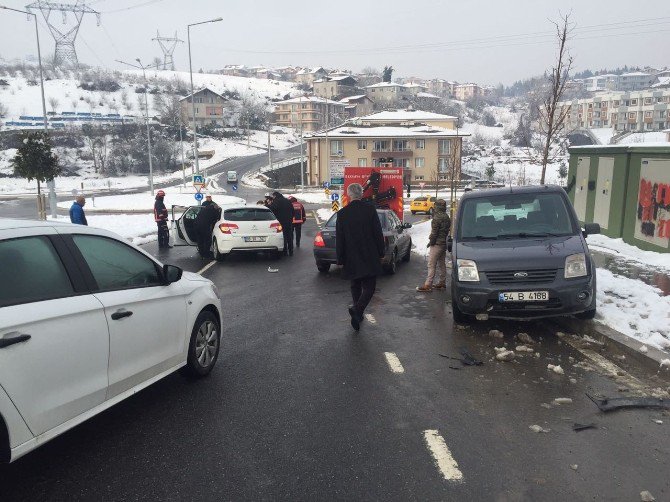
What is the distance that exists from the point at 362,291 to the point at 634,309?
3878 mm

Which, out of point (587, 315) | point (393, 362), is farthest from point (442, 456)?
point (587, 315)

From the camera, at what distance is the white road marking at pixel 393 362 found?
18.9 ft

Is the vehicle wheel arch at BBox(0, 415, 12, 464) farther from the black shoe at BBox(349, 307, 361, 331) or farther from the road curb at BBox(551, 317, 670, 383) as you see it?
the road curb at BBox(551, 317, 670, 383)

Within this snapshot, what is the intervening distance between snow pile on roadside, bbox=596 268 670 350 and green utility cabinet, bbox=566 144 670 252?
14.0 ft

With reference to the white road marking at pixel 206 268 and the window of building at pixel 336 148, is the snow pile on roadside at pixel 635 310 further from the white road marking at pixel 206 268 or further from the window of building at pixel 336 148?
the window of building at pixel 336 148

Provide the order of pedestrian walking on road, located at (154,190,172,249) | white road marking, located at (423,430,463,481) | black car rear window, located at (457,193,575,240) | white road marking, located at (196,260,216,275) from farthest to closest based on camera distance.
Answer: pedestrian walking on road, located at (154,190,172,249) < white road marking, located at (196,260,216,275) < black car rear window, located at (457,193,575,240) < white road marking, located at (423,430,463,481)

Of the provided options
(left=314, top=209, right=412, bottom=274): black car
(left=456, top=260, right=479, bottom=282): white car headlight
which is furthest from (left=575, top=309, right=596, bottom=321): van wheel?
(left=314, top=209, right=412, bottom=274): black car

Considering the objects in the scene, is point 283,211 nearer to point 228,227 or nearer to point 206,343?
point 228,227

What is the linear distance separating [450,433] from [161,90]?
155000 millimetres

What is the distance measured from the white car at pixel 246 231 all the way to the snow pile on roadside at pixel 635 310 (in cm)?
823

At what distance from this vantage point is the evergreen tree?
73.4ft

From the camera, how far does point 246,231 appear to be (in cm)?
1438

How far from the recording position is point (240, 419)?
4531mm

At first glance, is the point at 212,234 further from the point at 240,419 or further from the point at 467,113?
the point at 467,113
